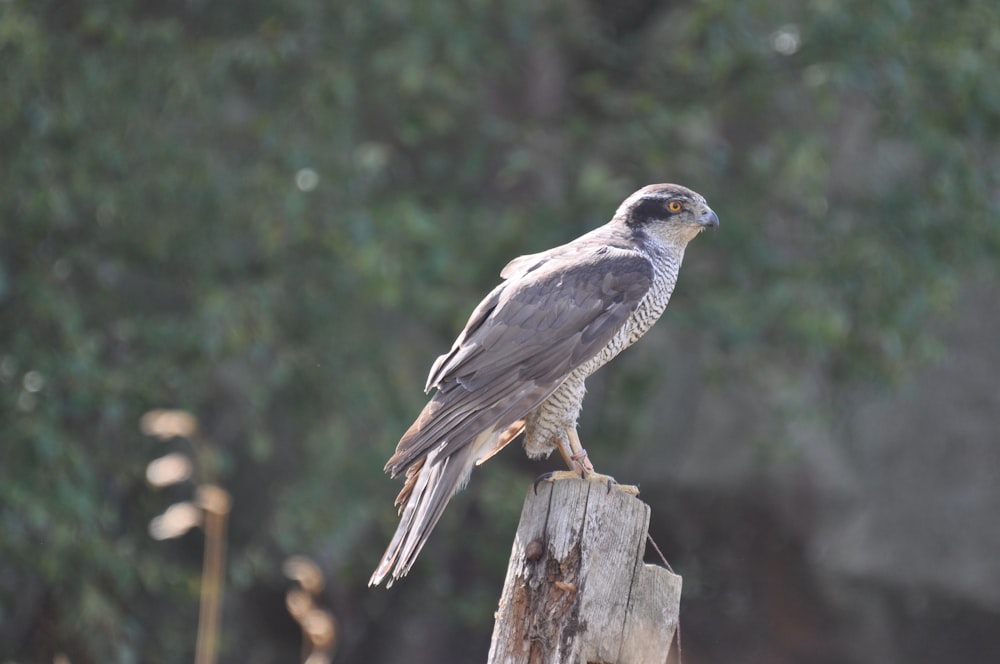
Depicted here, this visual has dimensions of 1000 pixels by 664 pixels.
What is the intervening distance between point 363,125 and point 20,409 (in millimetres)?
3209

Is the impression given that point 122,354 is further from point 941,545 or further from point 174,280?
point 941,545

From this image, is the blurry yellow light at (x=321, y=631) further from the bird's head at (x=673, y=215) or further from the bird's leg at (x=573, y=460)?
the bird's head at (x=673, y=215)

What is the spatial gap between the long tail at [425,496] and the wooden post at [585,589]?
269 mm

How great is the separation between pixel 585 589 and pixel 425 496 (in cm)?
63

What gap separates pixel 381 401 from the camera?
7.04 m

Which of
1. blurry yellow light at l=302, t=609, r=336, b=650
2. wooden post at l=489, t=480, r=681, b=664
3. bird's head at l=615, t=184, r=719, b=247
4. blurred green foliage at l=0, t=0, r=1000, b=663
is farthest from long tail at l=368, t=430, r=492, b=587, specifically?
blurred green foliage at l=0, t=0, r=1000, b=663

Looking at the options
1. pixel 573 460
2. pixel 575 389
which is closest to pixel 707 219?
pixel 575 389

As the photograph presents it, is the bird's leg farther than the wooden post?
Yes

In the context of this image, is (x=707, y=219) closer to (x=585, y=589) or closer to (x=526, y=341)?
(x=526, y=341)

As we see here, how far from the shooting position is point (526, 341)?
3.72m

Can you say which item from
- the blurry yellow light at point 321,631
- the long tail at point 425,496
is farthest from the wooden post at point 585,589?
the blurry yellow light at point 321,631

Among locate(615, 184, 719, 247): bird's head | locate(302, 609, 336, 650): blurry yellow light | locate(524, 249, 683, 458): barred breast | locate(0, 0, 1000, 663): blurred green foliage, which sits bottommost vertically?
locate(302, 609, 336, 650): blurry yellow light

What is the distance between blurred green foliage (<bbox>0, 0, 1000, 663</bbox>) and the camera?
621 centimetres

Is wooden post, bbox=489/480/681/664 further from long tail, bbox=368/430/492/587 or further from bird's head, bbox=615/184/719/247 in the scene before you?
bird's head, bbox=615/184/719/247
